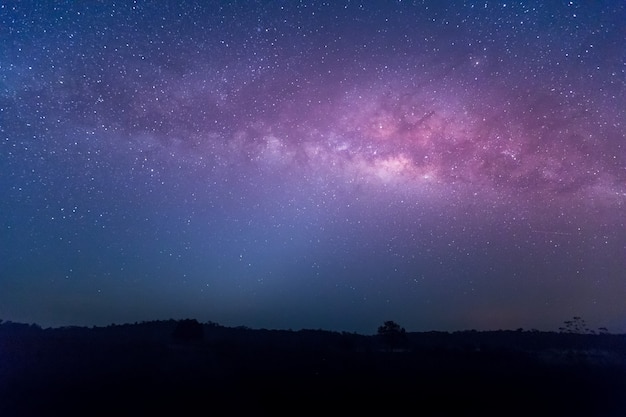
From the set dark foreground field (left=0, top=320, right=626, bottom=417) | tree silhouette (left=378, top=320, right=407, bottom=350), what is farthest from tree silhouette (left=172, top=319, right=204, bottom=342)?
tree silhouette (left=378, top=320, right=407, bottom=350)

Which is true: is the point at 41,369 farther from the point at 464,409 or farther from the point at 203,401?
the point at 464,409

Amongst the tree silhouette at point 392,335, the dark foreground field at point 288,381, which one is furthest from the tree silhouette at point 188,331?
the tree silhouette at point 392,335

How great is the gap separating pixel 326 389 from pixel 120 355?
1736 centimetres

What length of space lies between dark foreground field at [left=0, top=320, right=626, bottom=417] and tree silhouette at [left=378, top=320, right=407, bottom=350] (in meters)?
13.7

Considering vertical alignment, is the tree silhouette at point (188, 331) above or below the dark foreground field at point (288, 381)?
above

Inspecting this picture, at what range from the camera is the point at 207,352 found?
1789 inches

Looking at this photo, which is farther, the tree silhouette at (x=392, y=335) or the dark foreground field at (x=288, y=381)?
the tree silhouette at (x=392, y=335)

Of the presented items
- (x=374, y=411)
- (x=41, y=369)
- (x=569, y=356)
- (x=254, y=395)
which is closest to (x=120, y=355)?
(x=41, y=369)

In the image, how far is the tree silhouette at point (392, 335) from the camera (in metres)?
66.2

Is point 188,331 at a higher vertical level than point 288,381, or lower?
higher

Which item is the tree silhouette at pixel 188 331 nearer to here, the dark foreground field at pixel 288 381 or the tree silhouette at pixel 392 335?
the dark foreground field at pixel 288 381

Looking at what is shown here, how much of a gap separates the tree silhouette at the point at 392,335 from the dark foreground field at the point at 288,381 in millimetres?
13660

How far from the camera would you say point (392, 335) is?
67.0 metres

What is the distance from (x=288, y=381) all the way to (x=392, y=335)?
123ft
